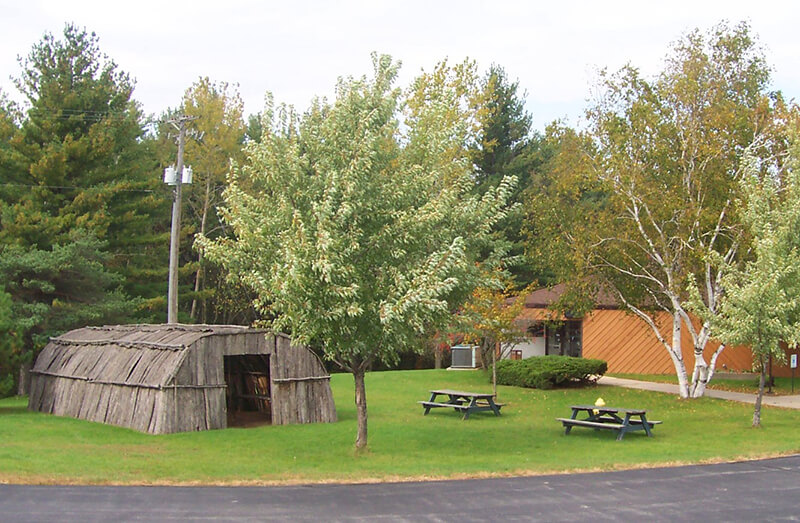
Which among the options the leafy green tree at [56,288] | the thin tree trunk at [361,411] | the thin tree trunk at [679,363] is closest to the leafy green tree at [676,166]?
the thin tree trunk at [679,363]

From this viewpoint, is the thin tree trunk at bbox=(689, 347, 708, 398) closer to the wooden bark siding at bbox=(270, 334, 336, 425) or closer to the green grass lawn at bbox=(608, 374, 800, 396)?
the green grass lawn at bbox=(608, 374, 800, 396)

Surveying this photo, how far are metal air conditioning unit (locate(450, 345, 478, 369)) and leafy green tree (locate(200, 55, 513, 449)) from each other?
21306 mm

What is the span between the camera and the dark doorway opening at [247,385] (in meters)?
21.9

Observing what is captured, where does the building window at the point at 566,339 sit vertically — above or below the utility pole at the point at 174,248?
below

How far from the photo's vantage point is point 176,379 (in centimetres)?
1747

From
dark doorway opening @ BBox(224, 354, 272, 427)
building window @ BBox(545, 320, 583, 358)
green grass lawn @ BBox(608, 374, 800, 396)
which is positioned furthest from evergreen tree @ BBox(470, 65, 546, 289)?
dark doorway opening @ BBox(224, 354, 272, 427)

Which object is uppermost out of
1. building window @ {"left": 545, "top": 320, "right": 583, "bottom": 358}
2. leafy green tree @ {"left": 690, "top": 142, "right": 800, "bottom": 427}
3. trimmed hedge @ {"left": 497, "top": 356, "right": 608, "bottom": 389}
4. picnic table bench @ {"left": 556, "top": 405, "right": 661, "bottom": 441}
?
leafy green tree @ {"left": 690, "top": 142, "right": 800, "bottom": 427}

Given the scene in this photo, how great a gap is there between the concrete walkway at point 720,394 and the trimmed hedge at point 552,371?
44.6 inches

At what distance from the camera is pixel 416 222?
13633 millimetres

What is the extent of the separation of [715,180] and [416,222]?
13.2 metres

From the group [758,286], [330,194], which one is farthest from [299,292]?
[758,286]

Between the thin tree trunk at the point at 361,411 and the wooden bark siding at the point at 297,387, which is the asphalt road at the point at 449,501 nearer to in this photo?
the thin tree trunk at the point at 361,411

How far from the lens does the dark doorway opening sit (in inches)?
863

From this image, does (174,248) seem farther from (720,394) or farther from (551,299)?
(720,394)
